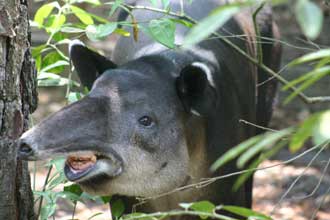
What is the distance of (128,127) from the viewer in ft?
11.8

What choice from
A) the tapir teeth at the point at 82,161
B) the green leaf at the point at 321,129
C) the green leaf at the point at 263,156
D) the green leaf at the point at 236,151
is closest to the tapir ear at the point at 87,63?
the tapir teeth at the point at 82,161

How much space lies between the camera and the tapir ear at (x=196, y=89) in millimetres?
3804

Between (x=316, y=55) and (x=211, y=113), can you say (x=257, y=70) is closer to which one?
(x=211, y=113)

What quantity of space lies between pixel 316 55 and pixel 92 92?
2.09 metres

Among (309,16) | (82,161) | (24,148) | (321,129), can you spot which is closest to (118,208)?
(82,161)

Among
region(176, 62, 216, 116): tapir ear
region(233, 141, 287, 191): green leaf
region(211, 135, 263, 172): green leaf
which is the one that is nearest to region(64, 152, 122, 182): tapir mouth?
region(176, 62, 216, 116): tapir ear

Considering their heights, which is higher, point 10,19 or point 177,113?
point 10,19

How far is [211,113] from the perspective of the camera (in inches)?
162

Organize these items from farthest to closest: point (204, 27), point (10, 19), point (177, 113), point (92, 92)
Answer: point (177, 113), point (92, 92), point (10, 19), point (204, 27)

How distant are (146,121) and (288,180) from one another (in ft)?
11.8

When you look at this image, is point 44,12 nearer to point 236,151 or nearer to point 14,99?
point 14,99

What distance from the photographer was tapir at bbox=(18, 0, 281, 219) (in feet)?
10.7

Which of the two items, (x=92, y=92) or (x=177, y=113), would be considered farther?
(x=177, y=113)

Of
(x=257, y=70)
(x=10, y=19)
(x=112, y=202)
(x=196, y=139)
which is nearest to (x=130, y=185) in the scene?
(x=112, y=202)
